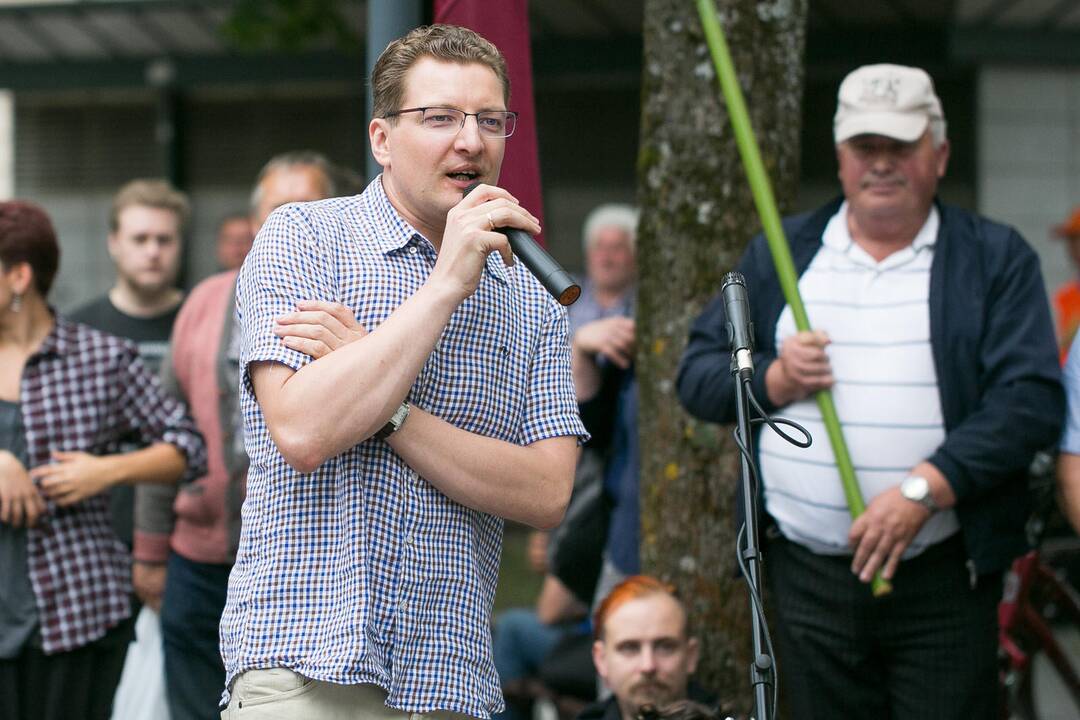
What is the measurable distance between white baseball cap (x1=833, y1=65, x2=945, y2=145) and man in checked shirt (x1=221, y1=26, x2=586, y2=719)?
131 centimetres

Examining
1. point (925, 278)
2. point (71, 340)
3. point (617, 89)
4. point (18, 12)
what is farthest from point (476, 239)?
point (18, 12)

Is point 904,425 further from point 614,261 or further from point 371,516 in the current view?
point 614,261

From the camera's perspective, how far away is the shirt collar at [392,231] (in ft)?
9.51

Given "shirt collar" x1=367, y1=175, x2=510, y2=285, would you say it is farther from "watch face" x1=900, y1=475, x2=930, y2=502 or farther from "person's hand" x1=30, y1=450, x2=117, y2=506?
"person's hand" x1=30, y1=450, x2=117, y2=506

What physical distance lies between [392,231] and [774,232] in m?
1.24

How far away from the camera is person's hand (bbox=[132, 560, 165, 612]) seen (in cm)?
545

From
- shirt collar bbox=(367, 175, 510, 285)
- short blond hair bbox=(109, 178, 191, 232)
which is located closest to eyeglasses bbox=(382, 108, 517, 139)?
shirt collar bbox=(367, 175, 510, 285)

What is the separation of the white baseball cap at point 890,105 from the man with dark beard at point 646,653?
1429 mm

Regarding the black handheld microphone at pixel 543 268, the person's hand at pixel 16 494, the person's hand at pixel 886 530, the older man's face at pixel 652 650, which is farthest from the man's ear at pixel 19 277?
the person's hand at pixel 886 530

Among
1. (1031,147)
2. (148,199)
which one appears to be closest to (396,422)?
(148,199)

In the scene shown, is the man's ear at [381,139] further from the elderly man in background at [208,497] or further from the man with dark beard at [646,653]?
the elderly man in background at [208,497]

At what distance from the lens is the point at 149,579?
545 cm

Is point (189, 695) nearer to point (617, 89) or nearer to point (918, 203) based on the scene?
point (918, 203)

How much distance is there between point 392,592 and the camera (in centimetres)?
274
